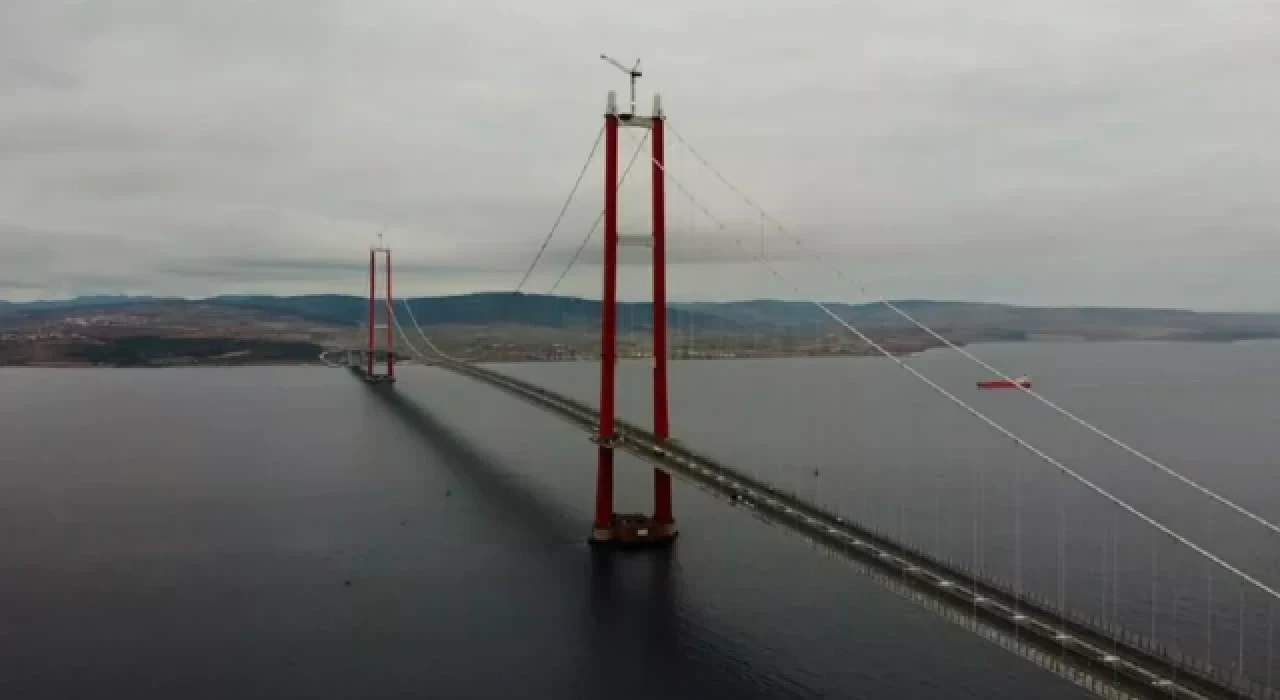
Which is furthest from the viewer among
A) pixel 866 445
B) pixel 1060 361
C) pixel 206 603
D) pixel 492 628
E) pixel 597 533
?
A: pixel 1060 361

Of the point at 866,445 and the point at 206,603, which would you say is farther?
the point at 866,445

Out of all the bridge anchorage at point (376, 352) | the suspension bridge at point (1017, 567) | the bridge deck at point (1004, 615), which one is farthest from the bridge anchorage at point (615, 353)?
the bridge anchorage at point (376, 352)

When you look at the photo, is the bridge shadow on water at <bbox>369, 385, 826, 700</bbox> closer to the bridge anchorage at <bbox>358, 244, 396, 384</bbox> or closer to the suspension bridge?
the suspension bridge

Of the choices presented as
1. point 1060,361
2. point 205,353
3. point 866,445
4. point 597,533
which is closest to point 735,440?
point 866,445

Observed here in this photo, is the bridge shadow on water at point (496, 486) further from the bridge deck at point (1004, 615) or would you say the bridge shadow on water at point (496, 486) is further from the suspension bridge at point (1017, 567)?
the bridge deck at point (1004, 615)

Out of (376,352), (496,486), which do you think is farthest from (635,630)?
(376,352)

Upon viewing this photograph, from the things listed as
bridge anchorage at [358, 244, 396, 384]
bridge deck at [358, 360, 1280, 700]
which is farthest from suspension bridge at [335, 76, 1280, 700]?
bridge anchorage at [358, 244, 396, 384]

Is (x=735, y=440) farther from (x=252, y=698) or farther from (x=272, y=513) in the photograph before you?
(x=252, y=698)
